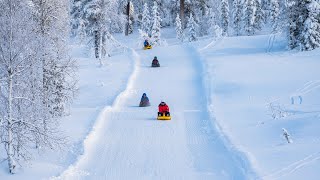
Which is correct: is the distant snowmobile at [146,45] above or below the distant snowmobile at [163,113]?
above

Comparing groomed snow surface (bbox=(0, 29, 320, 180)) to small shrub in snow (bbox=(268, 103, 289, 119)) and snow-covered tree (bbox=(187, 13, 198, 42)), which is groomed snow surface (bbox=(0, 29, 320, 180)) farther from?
snow-covered tree (bbox=(187, 13, 198, 42))

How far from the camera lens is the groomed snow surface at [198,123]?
45.2ft

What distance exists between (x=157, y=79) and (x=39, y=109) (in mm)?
16436

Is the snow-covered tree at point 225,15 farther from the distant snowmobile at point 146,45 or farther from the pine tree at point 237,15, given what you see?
the distant snowmobile at point 146,45

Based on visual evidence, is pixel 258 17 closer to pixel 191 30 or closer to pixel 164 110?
pixel 191 30

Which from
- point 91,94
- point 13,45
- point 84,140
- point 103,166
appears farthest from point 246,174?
point 91,94

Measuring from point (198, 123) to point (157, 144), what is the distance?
3.47 metres

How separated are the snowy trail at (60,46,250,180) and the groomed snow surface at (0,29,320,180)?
0.03 meters

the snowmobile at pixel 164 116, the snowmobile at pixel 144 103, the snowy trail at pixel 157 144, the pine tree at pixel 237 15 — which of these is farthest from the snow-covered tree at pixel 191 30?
the snowmobile at pixel 164 116

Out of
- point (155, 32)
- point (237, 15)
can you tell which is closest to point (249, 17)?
point (237, 15)

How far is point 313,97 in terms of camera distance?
2111 centimetres

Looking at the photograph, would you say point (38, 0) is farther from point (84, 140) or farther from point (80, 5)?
point (80, 5)

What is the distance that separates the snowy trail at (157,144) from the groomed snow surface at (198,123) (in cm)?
3

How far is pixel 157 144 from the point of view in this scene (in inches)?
658
